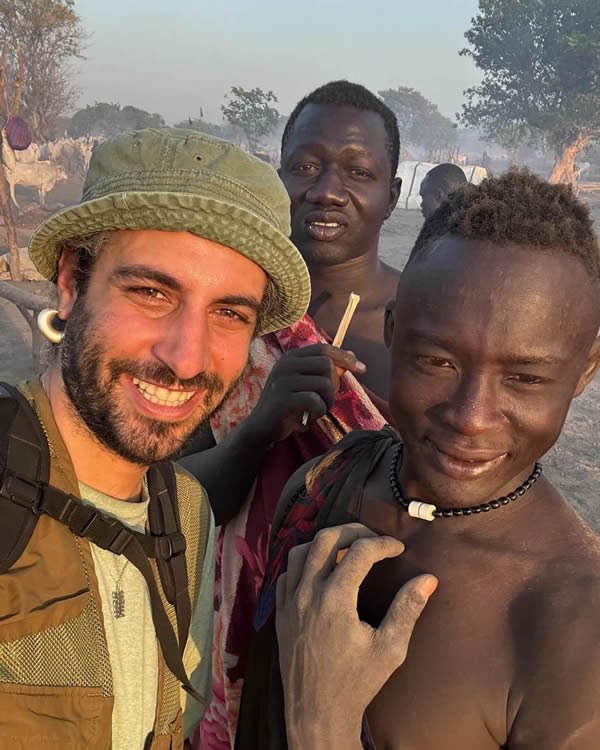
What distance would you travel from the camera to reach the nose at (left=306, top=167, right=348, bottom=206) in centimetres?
217

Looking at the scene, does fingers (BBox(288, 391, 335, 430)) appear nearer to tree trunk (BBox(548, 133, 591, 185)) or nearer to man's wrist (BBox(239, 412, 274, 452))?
man's wrist (BBox(239, 412, 274, 452))

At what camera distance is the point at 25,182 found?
→ 51.9 ft

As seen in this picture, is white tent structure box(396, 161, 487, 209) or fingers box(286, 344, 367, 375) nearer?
fingers box(286, 344, 367, 375)

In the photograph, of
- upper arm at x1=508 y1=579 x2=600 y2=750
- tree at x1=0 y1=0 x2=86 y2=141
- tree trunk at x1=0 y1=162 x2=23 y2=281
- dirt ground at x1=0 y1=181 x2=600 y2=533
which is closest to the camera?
upper arm at x1=508 y1=579 x2=600 y2=750

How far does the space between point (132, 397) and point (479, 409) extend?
2.29 ft

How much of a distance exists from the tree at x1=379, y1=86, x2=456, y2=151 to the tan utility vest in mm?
73117

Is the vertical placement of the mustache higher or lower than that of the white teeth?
higher

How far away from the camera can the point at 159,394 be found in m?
1.27

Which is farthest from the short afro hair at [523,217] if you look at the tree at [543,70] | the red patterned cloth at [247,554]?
the tree at [543,70]

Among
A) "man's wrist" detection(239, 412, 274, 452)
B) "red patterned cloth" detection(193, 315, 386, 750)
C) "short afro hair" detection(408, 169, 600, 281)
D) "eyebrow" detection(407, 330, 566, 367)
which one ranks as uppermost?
"short afro hair" detection(408, 169, 600, 281)

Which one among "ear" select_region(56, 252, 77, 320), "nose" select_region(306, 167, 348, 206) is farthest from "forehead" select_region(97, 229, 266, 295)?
"nose" select_region(306, 167, 348, 206)

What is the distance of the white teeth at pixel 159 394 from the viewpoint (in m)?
1.26

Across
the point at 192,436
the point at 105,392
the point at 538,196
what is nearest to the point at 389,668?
the point at 192,436

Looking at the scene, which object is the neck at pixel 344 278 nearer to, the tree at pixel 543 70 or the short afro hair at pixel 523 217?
the short afro hair at pixel 523 217
